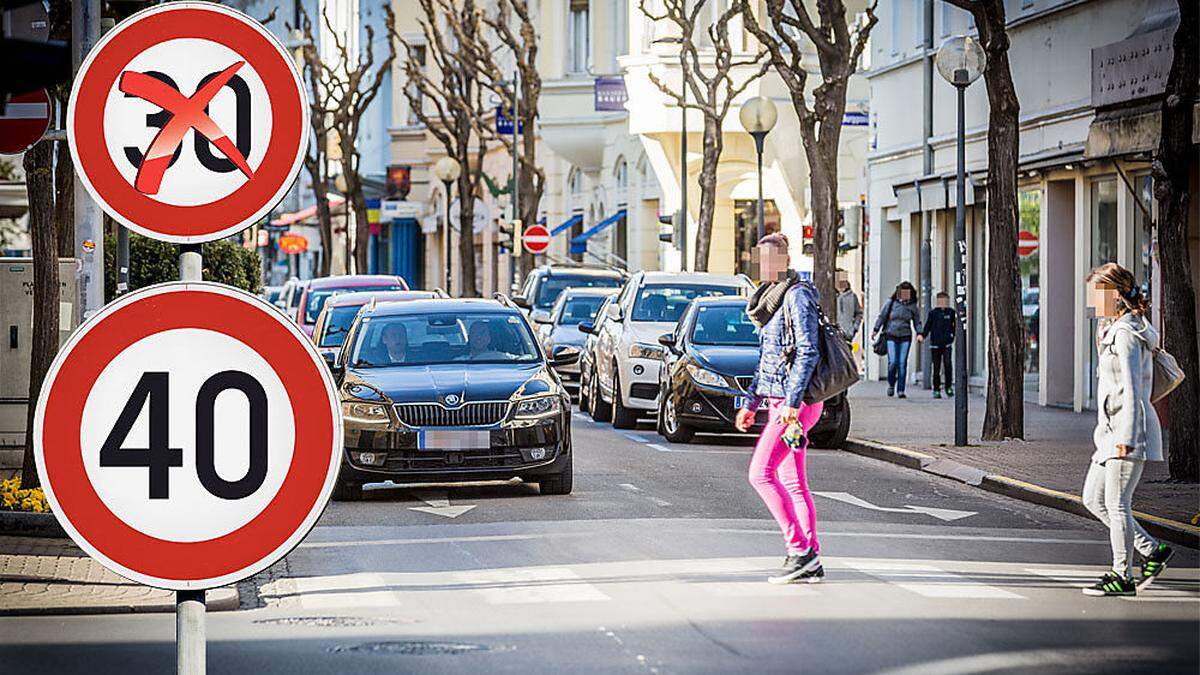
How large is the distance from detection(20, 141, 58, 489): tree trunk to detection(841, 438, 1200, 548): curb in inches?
289

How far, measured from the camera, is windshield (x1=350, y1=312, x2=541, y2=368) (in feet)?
57.3

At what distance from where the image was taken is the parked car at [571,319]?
32781mm

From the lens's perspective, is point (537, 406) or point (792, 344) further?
point (537, 406)

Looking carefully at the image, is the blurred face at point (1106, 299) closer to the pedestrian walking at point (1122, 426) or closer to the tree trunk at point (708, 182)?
the pedestrian walking at point (1122, 426)

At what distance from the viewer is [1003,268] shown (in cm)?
2253

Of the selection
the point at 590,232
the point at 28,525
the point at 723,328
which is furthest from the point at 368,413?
the point at 590,232

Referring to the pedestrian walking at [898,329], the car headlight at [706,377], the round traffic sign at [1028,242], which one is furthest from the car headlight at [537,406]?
the round traffic sign at [1028,242]

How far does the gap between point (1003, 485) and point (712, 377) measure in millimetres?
5163

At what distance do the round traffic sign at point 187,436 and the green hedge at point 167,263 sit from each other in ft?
55.2

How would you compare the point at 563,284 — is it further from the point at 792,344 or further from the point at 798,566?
the point at 798,566

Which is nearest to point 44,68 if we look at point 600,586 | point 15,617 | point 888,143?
point 15,617

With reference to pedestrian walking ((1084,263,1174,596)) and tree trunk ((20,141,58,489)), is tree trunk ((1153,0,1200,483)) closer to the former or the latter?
pedestrian walking ((1084,263,1174,596))

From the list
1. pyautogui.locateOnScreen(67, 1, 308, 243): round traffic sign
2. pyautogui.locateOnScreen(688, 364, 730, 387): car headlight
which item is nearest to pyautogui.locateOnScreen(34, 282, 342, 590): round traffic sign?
pyautogui.locateOnScreen(67, 1, 308, 243): round traffic sign

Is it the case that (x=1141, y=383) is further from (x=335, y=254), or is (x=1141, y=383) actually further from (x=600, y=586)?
(x=335, y=254)
